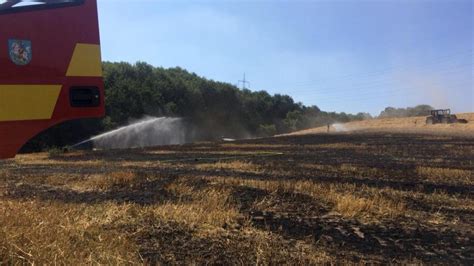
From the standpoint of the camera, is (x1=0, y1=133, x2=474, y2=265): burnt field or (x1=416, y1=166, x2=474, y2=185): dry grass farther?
(x1=416, y1=166, x2=474, y2=185): dry grass

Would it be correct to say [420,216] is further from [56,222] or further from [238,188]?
[56,222]

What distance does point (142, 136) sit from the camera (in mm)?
48938

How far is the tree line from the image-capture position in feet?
203

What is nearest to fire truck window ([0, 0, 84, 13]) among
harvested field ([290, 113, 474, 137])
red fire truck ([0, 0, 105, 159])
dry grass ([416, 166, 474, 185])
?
red fire truck ([0, 0, 105, 159])

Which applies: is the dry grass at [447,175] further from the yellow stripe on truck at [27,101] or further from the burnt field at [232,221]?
the yellow stripe on truck at [27,101]

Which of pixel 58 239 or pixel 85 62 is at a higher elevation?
pixel 85 62

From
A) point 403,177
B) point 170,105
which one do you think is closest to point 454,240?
point 403,177

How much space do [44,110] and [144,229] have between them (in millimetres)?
2867

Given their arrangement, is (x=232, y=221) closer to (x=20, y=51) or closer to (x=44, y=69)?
(x=44, y=69)

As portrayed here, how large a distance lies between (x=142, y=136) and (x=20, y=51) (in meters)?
46.2

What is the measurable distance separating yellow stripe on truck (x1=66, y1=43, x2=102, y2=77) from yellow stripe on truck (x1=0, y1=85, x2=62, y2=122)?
174mm

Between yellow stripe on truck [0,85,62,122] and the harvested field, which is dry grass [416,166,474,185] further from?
the harvested field

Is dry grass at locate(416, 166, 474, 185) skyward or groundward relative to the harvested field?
groundward

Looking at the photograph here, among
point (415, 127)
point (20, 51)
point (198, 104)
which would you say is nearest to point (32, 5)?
point (20, 51)
